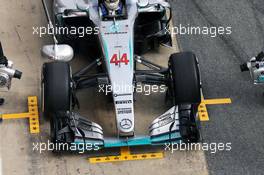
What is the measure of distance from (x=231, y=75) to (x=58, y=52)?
2.93 m

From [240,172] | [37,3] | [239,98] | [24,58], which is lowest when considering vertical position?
[240,172]

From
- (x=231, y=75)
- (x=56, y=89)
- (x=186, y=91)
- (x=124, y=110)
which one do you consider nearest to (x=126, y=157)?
(x=124, y=110)

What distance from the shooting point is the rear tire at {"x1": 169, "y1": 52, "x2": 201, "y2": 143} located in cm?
902

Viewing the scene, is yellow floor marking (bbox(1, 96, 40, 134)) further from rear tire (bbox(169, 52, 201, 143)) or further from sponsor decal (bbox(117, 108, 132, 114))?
rear tire (bbox(169, 52, 201, 143))

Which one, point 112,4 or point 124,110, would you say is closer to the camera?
point 124,110

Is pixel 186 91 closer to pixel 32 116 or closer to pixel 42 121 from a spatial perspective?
pixel 42 121

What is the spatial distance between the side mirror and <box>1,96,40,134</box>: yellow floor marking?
32.3 inches

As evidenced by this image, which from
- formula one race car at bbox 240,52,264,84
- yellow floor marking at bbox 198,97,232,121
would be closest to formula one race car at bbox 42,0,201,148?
yellow floor marking at bbox 198,97,232,121

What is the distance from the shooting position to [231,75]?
10672 millimetres

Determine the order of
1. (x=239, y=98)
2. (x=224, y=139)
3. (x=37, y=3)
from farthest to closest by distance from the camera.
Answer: (x=37, y=3), (x=239, y=98), (x=224, y=139)

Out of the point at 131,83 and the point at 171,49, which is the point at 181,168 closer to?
Result: the point at 131,83

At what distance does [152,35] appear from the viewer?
10.4 metres

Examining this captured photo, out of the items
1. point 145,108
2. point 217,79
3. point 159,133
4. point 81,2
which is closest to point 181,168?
point 159,133

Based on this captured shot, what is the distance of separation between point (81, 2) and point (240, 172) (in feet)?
11.7
